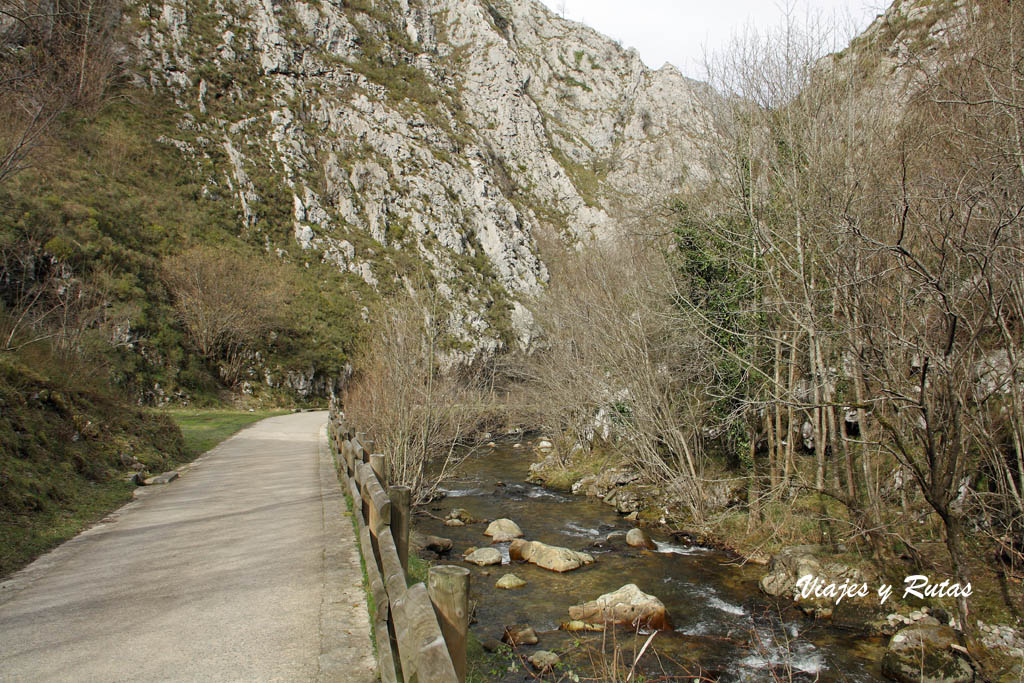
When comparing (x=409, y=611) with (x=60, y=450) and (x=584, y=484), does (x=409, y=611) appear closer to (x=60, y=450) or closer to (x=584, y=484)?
(x=60, y=450)

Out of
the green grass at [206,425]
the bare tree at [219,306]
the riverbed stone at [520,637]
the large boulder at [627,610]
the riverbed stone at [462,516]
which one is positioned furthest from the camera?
the bare tree at [219,306]

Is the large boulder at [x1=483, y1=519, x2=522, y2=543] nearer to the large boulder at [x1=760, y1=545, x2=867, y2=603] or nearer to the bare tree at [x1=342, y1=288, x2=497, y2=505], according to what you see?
the bare tree at [x1=342, y1=288, x2=497, y2=505]

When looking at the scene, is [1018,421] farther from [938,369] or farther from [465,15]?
[465,15]

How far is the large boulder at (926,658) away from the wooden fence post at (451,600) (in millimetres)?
5643

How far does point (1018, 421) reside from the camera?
6840mm

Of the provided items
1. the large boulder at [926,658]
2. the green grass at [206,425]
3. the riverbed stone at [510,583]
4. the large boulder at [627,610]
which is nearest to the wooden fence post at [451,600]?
the large boulder at [627,610]

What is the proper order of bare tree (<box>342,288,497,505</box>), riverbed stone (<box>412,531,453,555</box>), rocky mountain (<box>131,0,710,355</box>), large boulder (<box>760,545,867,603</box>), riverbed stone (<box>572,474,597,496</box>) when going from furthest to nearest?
rocky mountain (<box>131,0,710,355</box>)
riverbed stone (<box>572,474,597,496</box>)
bare tree (<box>342,288,497,505</box>)
riverbed stone (<box>412,531,453,555</box>)
large boulder (<box>760,545,867,603</box>)

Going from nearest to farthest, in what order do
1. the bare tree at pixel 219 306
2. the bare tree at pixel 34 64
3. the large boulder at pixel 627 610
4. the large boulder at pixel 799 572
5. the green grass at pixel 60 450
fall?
the bare tree at pixel 34 64 < the green grass at pixel 60 450 < the large boulder at pixel 627 610 < the large boulder at pixel 799 572 < the bare tree at pixel 219 306

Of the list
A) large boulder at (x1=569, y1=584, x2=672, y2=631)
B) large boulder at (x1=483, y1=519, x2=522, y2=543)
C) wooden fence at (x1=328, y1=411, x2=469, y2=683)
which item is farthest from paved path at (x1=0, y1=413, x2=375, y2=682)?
large boulder at (x1=483, y1=519, x2=522, y2=543)

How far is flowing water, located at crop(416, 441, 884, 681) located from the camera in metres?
6.83

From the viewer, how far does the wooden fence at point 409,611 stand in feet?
8.33

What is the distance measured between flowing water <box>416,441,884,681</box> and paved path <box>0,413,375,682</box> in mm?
2230

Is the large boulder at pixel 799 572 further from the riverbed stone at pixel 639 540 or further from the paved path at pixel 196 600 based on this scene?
the paved path at pixel 196 600

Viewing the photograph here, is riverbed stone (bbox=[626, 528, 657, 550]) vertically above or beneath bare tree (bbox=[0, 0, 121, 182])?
beneath
